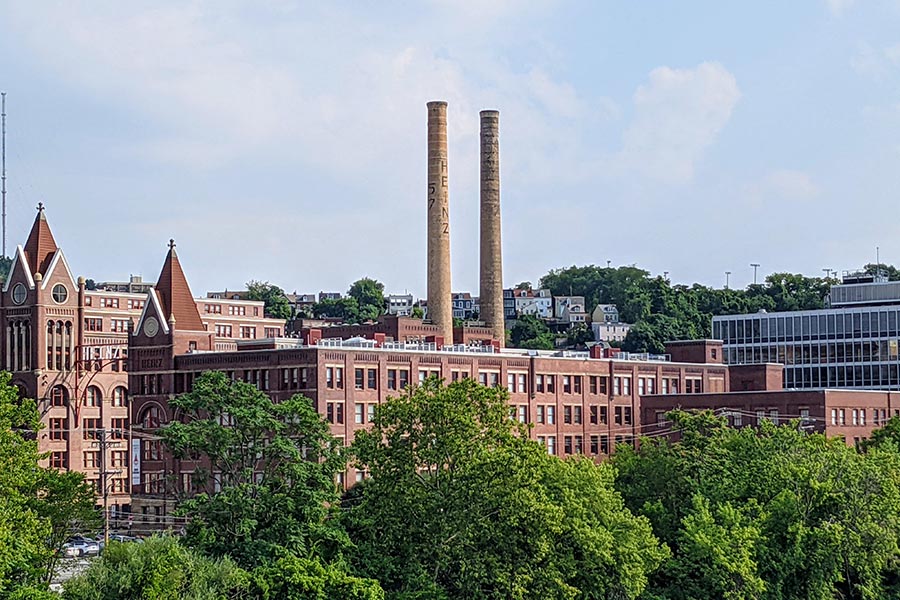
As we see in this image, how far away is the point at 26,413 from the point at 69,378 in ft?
248

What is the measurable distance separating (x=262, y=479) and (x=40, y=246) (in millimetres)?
74325

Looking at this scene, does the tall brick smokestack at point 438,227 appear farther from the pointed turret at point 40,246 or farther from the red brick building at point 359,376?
the pointed turret at point 40,246

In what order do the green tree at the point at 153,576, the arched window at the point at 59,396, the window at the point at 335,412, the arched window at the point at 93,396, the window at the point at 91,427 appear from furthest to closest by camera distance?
the arched window at the point at 93,396 → the window at the point at 91,427 → the arched window at the point at 59,396 → the window at the point at 335,412 → the green tree at the point at 153,576

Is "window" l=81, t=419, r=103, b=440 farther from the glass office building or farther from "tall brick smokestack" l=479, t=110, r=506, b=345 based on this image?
the glass office building

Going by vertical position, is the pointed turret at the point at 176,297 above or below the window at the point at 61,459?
above

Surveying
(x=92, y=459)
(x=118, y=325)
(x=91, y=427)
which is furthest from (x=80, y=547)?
(x=118, y=325)

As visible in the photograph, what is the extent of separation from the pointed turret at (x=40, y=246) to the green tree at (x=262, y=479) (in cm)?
6691

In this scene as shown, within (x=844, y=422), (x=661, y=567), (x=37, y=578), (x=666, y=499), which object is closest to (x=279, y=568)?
(x=37, y=578)

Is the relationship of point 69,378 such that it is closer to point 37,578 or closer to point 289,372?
point 289,372

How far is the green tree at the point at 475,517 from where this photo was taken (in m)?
77.2

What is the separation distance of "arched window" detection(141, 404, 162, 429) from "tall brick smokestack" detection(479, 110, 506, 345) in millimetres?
38525

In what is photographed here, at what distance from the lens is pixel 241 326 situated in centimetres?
17675

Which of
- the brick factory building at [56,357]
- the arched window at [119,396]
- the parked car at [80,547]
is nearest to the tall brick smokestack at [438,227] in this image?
the brick factory building at [56,357]

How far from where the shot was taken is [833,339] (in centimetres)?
15950
